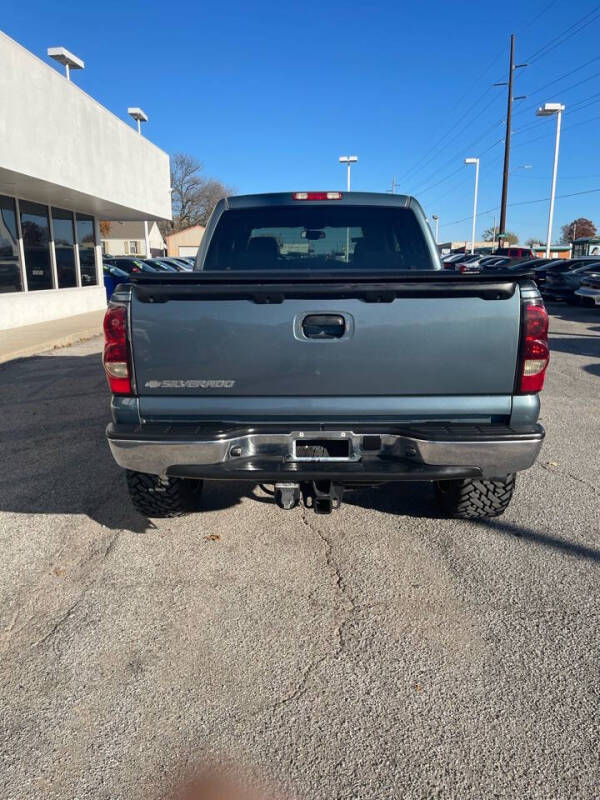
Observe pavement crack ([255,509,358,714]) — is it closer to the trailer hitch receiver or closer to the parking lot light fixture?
the trailer hitch receiver

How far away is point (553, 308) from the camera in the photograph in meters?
19.9

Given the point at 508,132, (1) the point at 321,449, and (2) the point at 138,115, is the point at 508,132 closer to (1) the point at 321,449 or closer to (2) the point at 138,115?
(2) the point at 138,115

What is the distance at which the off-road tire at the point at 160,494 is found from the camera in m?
3.59

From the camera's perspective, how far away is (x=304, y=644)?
2785mm

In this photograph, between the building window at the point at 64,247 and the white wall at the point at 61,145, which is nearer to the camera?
the white wall at the point at 61,145

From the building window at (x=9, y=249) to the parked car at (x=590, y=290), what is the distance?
50.8 ft

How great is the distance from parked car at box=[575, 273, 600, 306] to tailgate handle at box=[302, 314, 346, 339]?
16994 mm

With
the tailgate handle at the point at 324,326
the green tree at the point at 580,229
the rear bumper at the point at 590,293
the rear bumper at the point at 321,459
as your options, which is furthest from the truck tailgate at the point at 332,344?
the green tree at the point at 580,229

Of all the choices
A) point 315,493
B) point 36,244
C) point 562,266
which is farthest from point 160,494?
point 562,266

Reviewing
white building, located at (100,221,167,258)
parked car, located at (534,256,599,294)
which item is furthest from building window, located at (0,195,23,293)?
white building, located at (100,221,167,258)

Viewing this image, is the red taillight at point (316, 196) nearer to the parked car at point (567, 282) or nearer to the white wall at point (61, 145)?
the white wall at point (61, 145)

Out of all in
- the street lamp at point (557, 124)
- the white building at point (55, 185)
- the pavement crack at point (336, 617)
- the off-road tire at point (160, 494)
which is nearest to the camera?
the pavement crack at point (336, 617)

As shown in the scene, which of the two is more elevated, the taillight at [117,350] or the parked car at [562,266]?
the parked car at [562,266]

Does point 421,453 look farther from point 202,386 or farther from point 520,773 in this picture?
point 520,773
